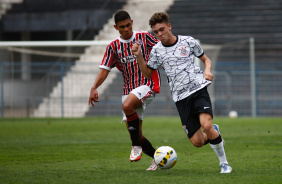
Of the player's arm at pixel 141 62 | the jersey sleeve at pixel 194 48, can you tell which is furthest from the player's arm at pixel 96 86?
the jersey sleeve at pixel 194 48

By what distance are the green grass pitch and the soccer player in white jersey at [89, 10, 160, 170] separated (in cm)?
35

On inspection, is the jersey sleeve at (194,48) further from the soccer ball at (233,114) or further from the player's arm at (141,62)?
the soccer ball at (233,114)

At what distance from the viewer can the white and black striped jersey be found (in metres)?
6.33

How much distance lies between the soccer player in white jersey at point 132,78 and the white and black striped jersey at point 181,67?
1.96 ft

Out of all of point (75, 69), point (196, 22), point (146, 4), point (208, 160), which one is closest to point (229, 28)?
point (196, 22)

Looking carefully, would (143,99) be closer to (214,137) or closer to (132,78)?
(132,78)

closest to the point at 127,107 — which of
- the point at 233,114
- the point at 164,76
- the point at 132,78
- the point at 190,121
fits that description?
the point at 132,78

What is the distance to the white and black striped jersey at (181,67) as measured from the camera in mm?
6328

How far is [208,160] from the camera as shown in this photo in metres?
7.50

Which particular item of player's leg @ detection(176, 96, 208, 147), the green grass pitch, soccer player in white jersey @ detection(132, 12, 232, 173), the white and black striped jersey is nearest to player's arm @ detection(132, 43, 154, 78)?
soccer player in white jersey @ detection(132, 12, 232, 173)

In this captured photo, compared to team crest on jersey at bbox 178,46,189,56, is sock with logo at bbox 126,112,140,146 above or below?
below

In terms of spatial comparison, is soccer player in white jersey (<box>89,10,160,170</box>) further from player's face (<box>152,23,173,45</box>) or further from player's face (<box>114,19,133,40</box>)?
player's face (<box>152,23,173,45</box>)

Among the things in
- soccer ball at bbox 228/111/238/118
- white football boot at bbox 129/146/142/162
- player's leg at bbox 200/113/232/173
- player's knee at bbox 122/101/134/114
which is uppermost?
player's knee at bbox 122/101/134/114

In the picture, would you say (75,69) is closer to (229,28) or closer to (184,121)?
(229,28)
